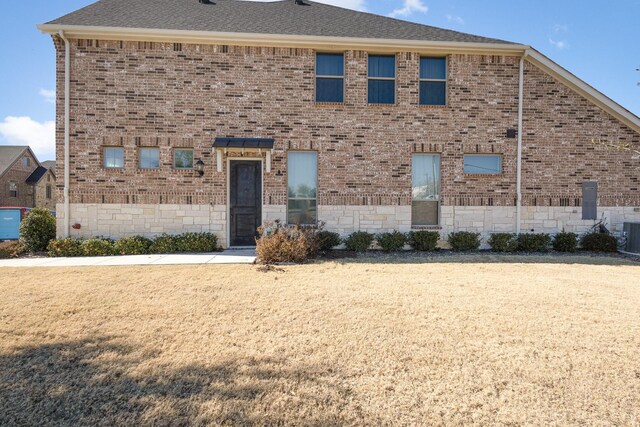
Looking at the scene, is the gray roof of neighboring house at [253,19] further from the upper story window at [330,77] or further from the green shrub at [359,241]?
the green shrub at [359,241]

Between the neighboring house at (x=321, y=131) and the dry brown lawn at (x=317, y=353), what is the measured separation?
4584 millimetres

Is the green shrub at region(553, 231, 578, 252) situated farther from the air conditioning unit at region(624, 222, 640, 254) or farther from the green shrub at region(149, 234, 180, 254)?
the green shrub at region(149, 234, 180, 254)

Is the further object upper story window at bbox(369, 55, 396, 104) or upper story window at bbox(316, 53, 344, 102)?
upper story window at bbox(369, 55, 396, 104)

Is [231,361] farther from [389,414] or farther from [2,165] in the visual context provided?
[2,165]

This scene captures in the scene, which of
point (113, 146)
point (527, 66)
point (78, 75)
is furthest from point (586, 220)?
point (78, 75)

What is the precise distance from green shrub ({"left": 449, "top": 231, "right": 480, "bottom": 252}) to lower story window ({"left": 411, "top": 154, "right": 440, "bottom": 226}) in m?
0.77

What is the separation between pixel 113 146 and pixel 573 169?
14.2 meters

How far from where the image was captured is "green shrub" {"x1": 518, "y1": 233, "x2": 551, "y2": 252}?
10445mm

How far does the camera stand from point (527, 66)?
36.0 feet

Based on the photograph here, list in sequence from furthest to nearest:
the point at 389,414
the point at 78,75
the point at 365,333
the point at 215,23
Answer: the point at 215,23, the point at 78,75, the point at 365,333, the point at 389,414

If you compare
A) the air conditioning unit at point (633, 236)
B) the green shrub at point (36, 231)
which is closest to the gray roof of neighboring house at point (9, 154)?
the green shrub at point (36, 231)

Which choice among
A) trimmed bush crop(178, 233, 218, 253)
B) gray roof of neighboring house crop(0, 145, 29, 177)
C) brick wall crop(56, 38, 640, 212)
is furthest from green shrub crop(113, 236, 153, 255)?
gray roof of neighboring house crop(0, 145, 29, 177)

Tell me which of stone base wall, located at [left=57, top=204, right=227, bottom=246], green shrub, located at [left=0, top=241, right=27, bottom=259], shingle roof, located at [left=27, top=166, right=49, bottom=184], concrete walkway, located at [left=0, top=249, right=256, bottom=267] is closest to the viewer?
concrete walkway, located at [left=0, top=249, right=256, bottom=267]

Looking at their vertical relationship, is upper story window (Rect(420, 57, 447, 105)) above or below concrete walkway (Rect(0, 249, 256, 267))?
above
